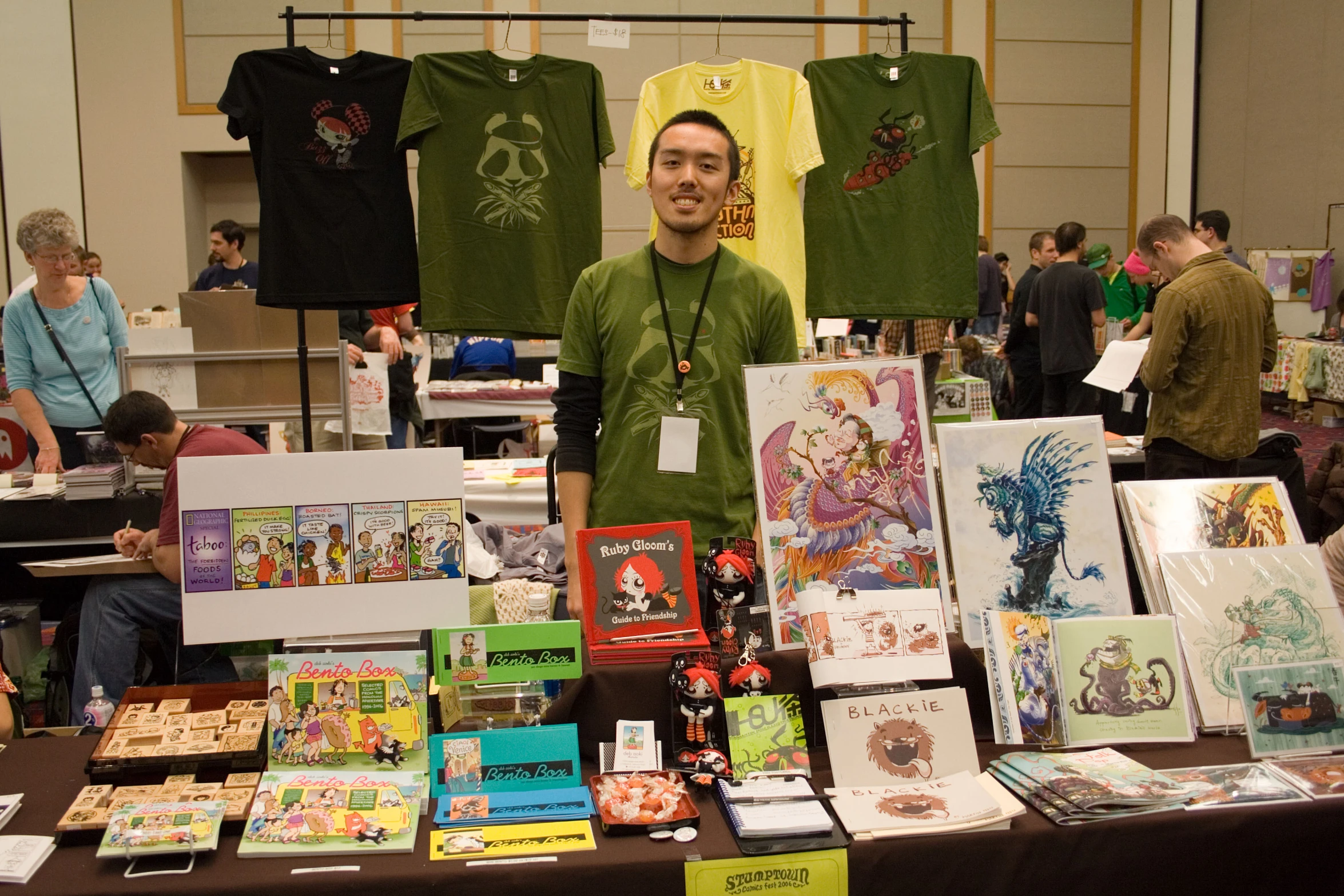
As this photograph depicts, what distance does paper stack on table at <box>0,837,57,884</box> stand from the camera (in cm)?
143

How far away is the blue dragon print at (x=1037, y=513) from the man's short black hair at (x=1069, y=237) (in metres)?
5.00

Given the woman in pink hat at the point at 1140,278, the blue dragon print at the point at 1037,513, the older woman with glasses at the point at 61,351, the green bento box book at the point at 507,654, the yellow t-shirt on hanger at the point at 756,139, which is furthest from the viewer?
the woman in pink hat at the point at 1140,278

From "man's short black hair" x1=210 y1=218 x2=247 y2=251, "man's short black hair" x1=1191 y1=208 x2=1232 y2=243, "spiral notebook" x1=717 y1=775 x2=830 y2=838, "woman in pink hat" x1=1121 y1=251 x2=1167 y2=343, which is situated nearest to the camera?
"spiral notebook" x1=717 y1=775 x2=830 y2=838

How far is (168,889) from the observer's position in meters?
1.42

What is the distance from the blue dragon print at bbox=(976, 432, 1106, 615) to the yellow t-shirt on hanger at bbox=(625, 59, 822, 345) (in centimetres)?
127

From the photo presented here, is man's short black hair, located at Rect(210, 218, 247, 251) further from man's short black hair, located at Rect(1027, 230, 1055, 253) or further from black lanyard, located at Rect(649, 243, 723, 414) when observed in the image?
man's short black hair, located at Rect(1027, 230, 1055, 253)

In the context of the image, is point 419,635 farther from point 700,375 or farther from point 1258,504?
point 1258,504

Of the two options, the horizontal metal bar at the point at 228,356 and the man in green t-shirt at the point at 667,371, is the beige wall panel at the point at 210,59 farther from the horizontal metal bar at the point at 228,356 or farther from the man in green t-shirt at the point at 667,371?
the man in green t-shirt at the point at 667,371

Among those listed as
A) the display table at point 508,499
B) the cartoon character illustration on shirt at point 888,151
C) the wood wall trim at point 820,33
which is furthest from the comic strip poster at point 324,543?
the wood wall trim at point 820,33

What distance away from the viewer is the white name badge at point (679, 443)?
207cm

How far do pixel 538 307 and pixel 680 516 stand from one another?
131cm

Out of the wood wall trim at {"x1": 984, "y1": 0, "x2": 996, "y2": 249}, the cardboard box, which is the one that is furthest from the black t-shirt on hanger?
the wood wall trim at {"x1": 984, "y1": 0, "x2": 996, "y2": 249}

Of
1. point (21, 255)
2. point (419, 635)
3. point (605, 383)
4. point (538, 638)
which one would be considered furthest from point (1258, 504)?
point (21, 255)

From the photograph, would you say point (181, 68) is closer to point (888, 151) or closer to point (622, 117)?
point (622, 117)
